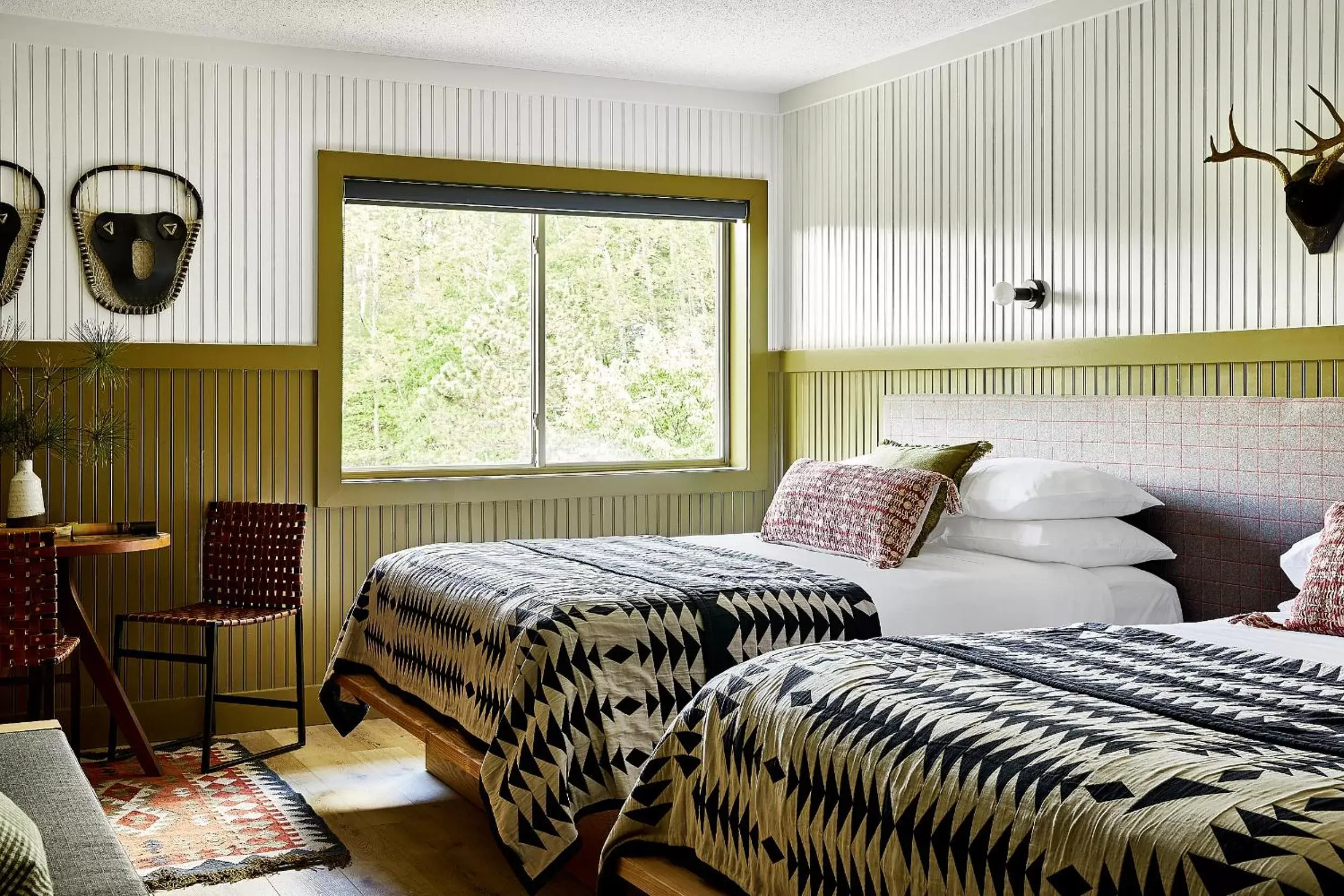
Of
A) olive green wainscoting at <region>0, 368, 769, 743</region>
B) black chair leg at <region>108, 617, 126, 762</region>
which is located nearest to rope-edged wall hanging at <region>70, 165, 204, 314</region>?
olive green wainscoting at <region>0, 368, 769, 743</region>

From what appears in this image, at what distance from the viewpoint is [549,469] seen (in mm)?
5766

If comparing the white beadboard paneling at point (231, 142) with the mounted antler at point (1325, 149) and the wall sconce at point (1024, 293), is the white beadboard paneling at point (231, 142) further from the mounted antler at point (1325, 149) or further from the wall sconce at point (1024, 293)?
the mounted antler at point (1325, 149)

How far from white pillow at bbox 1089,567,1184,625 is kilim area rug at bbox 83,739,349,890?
2.38 m

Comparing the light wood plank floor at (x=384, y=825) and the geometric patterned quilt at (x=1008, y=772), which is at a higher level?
the geometric patterned quilt at (x=1008, y=772)

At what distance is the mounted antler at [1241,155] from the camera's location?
374cm

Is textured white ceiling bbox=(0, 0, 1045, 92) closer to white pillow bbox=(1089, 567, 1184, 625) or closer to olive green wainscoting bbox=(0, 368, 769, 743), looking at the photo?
olive green wainscoting bbox=(0, 368, 769, 743)

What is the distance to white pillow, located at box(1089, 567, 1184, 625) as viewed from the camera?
4059 millimetres

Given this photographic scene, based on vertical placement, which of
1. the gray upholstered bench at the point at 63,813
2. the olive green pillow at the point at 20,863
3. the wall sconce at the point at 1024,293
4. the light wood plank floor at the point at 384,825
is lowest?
the light wood plank floor at the point at 384,825

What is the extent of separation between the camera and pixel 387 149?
5312 millimetres

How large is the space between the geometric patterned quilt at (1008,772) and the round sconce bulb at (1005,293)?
1.96 meters

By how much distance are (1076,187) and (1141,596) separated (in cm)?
144

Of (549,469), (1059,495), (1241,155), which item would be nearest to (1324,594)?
(1059,495)

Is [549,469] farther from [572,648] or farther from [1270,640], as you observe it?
[1270,640]

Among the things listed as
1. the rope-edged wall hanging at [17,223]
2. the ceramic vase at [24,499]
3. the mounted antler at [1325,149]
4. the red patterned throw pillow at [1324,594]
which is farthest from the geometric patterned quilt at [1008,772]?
the rope-edged wall hanging at [17,223]
